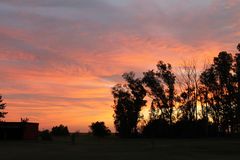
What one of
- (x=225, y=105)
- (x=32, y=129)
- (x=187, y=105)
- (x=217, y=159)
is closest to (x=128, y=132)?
(x=187, y=105)

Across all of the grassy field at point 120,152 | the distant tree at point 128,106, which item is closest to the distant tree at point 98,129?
the distant tree at point 128,106

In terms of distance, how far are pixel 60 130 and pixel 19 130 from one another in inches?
1510

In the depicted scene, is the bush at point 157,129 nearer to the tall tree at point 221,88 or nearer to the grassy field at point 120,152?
the tall tree at point 221,88

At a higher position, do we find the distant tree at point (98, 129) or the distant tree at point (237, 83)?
the distant tree at point (237, 83)

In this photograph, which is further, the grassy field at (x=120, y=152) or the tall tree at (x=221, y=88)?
the tall tree at (x=221, y=88)

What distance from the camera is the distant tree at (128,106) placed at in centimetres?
10343

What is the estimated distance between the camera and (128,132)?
4016 inches

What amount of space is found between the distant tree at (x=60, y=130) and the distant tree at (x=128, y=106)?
54.1ft

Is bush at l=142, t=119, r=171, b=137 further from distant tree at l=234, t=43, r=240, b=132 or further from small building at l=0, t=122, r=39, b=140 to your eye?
small building at l=0, t=122, r=39, b=140

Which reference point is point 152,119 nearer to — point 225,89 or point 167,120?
point 167,120

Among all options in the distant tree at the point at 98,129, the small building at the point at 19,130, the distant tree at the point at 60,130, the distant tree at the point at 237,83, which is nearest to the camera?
the small building at the point at 19,130

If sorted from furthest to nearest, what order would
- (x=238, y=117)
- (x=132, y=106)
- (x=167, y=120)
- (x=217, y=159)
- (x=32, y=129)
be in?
(x=132, y=106) → (x=167, y=120) → (x=238, y=117) → (x=32, y=129) → (x=217, y=159)

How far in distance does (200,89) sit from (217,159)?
2686 inches

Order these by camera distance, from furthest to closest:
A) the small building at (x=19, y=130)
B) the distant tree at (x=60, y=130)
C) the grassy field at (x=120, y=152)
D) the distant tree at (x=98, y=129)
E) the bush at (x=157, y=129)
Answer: the distant tree at (x=60, y=130) < the distant tree at (x=98, y=129) < the bush at (x=157, y=129) < the small building at (x=19, y=130) < the grassy field at (x=120, y=152)
